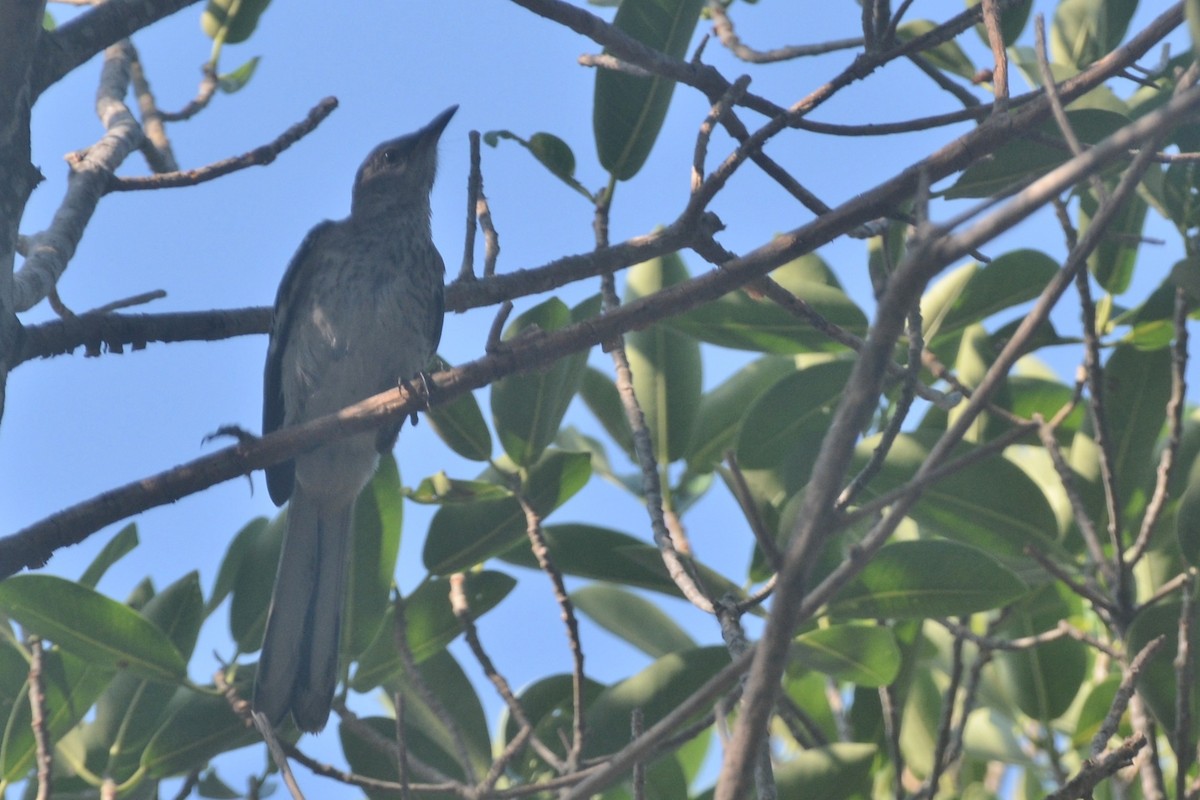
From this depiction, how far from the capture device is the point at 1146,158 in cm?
141

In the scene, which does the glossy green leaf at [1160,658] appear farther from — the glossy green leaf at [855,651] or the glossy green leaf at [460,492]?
the glossy green leaf at [460,492]

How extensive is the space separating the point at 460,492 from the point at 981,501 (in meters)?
1.34

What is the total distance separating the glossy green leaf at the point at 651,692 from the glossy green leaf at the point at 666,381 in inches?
27.1

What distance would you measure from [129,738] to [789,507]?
1788mm

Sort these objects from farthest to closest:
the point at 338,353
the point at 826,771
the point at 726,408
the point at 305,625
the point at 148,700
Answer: the point at 338,353, the point at 726,408, the point at 305,625, the point at 148,700, the point at 826,771

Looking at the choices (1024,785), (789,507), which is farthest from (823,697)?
(789,507)

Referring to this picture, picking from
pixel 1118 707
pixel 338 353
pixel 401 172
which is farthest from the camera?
pixel 401 172

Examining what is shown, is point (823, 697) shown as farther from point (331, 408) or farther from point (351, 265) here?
point (351, 265)

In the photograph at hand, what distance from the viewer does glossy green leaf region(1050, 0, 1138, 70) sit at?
3498 millimetres

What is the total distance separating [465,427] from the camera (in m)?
3.33

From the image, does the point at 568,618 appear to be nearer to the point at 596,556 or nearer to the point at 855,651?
the point at 596,556

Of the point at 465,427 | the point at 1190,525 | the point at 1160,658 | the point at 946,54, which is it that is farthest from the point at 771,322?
the point at 1160,658

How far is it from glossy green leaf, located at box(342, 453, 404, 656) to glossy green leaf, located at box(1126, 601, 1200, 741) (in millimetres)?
1857

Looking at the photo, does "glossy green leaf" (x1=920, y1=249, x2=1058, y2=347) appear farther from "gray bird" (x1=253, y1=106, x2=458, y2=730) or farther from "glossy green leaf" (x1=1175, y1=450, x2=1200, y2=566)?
"gray bird" (x1=253, y1=106, x2=458, y2=730)
